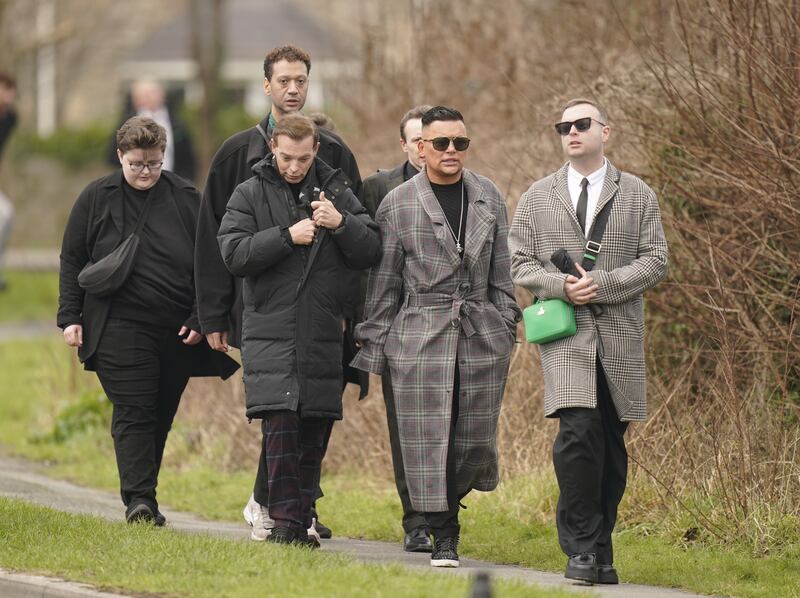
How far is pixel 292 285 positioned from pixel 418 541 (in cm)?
163

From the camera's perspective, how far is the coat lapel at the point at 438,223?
27.0 feet

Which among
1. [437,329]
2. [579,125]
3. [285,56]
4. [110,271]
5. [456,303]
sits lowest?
[437,329]

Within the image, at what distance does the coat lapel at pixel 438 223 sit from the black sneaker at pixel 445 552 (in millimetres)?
1336

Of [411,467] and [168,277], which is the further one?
[168,277]

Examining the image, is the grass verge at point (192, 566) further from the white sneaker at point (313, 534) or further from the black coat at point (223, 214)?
the black coat at point (223, 214)

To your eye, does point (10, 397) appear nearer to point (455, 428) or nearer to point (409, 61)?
point (409, 61)

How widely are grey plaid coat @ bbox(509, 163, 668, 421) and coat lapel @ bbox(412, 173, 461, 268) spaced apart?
29 cm

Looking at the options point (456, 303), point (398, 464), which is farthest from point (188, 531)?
point (456, 303)

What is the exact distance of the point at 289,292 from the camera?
26.9 ft

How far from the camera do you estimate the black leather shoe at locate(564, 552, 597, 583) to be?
7742 mm

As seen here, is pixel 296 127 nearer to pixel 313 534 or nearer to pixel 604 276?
pixel 604 276

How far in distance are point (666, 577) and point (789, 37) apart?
304cm

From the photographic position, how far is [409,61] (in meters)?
16.2

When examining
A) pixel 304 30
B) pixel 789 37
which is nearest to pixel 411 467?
pixel 789 37
